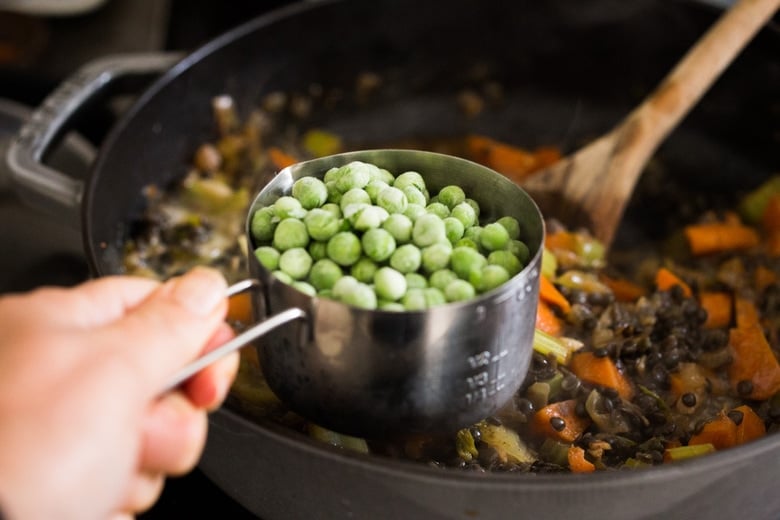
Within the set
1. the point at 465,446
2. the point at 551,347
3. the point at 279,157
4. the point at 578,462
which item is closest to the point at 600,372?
the point at 551,347

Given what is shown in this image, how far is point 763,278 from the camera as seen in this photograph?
1.80 meters

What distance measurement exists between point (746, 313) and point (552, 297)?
1.52 ft

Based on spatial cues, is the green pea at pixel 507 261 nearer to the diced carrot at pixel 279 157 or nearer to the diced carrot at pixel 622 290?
the diced carrot at pixel 622 290

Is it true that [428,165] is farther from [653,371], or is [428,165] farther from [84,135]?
[84,135]

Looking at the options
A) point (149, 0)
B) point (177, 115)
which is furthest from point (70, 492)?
point (149, 0)

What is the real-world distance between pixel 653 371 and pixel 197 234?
3.35 ft

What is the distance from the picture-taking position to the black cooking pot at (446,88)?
1742mm

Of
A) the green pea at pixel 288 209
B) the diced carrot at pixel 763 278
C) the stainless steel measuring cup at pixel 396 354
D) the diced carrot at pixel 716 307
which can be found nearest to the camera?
the stainless steel measuring cup at pixel 396 354

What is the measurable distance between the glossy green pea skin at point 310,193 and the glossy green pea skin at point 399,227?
0.12 m

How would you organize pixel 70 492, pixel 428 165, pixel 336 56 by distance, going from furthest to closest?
pixel 336 56
pixel 428 165
pixel 70 492

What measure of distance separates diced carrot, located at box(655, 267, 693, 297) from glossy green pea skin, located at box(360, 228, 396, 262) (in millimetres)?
817

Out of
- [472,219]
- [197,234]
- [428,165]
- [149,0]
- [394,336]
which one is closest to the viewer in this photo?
[394,336]

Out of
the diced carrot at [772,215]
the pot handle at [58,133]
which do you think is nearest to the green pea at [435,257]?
the pot handle at [58,133]

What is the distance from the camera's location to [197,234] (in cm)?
184
